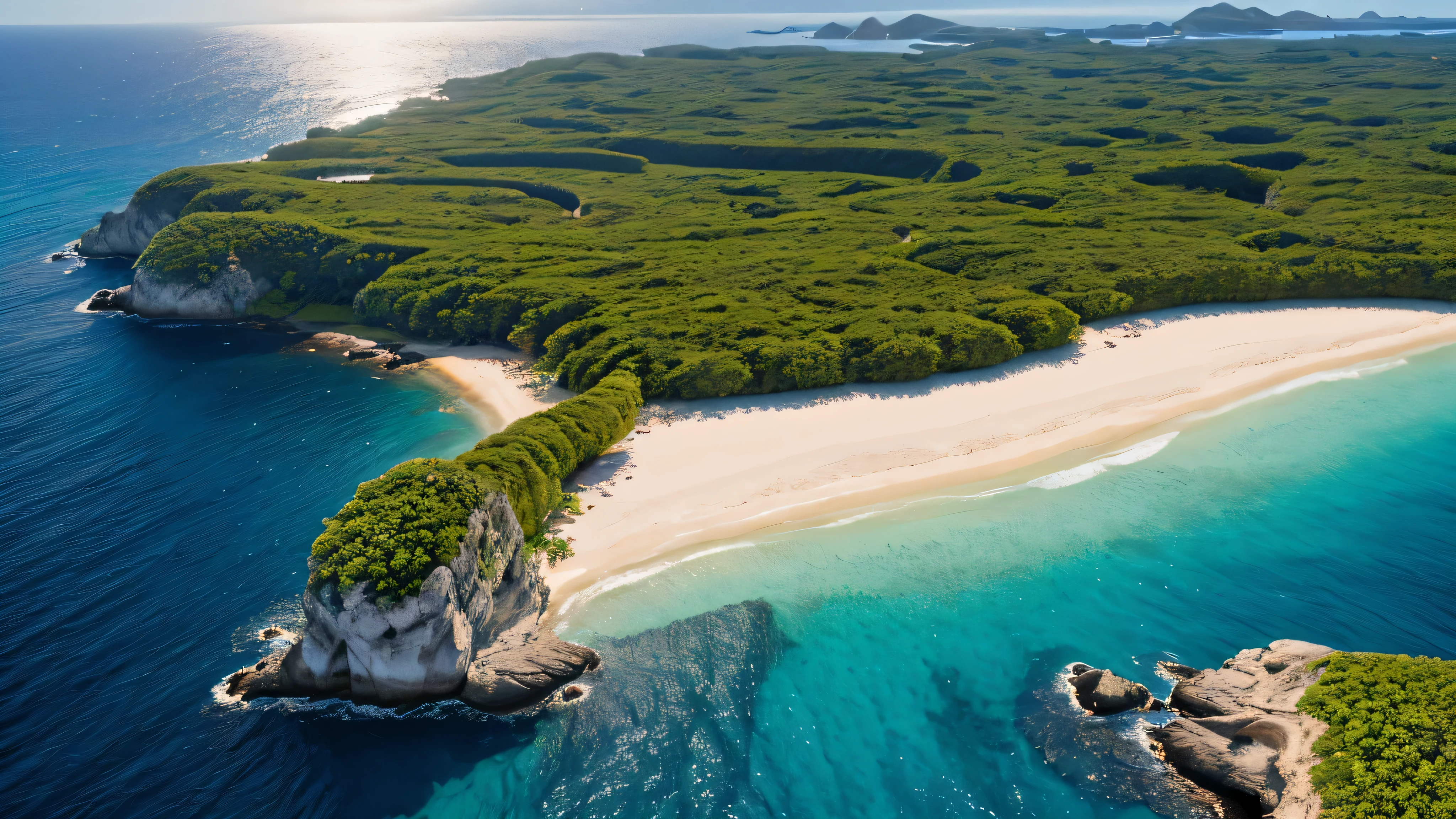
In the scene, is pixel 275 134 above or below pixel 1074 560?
above

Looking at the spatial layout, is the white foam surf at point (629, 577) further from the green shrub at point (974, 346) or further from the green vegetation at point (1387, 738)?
the green shrub at point (974, 346)

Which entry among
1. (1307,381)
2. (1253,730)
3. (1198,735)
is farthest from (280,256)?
(1307,381)

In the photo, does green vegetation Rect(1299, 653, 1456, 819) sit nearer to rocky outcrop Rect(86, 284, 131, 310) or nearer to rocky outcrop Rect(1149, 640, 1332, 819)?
rocky outcrop Rect(1149, 640, 1332, 819)

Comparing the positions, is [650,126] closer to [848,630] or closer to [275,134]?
[275,134]

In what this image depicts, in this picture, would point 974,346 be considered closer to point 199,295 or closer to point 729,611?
point 729,611

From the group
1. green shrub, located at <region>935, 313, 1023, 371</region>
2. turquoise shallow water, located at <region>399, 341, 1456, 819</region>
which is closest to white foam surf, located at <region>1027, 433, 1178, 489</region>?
turquoise shallow water, located at <region>399, 341, 1456, 819</region>

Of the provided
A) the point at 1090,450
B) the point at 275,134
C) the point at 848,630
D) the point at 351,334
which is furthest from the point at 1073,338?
the point at 275,134

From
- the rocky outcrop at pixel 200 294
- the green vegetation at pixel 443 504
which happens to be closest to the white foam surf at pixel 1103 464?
the green vegetation at pixel 443 504
